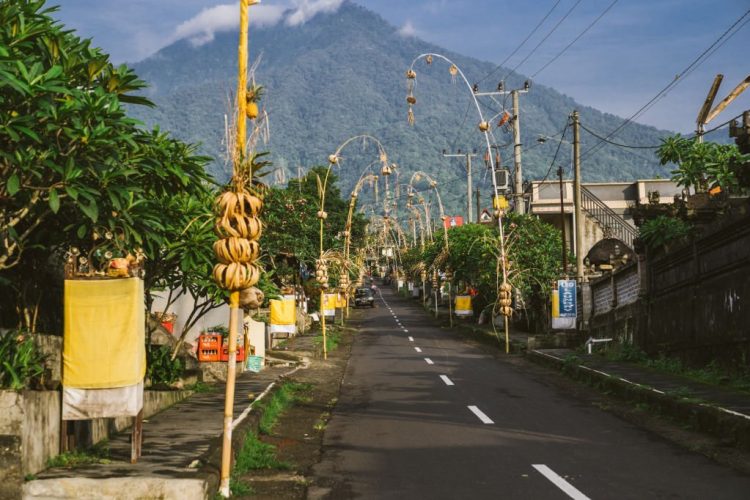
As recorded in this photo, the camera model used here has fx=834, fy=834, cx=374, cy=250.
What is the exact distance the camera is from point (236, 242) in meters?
8.86

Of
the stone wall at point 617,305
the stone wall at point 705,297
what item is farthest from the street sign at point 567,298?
the stone wall at point 705,297

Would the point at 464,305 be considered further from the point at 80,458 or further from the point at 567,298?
the point at 80,458

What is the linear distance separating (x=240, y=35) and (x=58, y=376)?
16.6 ft

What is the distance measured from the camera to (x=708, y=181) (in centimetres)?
2395

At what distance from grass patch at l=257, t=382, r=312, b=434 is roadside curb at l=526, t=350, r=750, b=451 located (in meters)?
6.83

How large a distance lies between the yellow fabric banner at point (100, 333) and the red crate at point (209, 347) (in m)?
11.3

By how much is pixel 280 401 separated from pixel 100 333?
8630 millimetres

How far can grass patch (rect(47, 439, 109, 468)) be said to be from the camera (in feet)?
29.4

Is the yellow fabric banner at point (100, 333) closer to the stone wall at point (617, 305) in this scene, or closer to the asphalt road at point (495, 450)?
the asphalt road at point (495, 450)

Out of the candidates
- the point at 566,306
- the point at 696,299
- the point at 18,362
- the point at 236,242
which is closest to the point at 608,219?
the point at 566,306

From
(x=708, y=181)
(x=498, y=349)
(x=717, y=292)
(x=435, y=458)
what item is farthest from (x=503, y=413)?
(x=498, y=349)

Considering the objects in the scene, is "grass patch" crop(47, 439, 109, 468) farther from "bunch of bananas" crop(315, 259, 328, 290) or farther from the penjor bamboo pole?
"bunch of bananas" crop(315, 259, 328, 290)

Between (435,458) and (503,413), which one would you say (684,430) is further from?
(435,458)

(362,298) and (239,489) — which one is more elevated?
(362,298)
